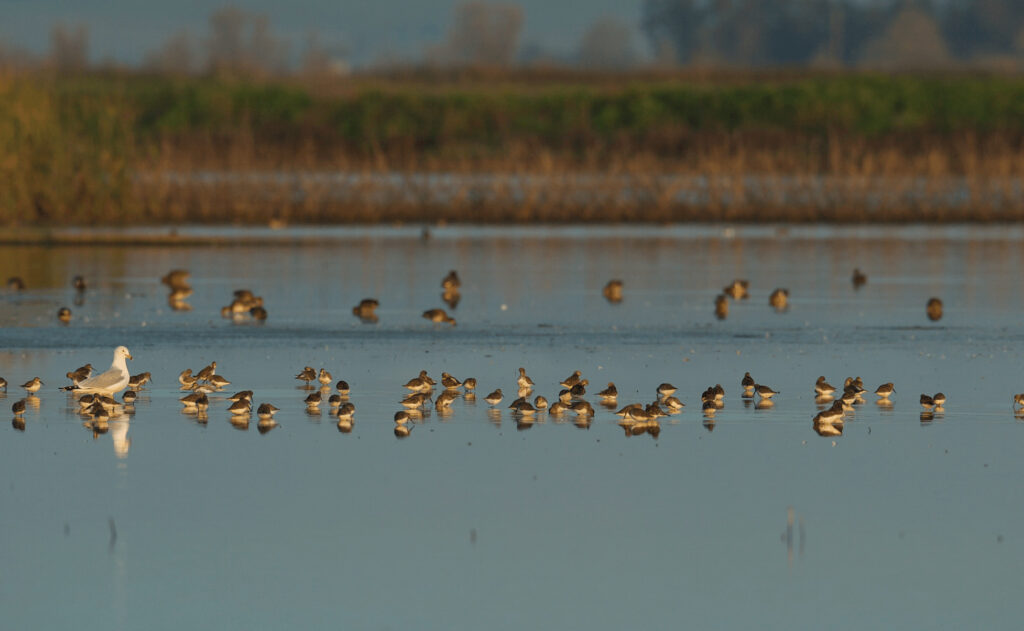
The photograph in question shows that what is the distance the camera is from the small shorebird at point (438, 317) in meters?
20.4

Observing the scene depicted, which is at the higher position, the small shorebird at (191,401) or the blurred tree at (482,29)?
the blurred tree at (482,29)

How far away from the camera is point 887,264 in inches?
1191

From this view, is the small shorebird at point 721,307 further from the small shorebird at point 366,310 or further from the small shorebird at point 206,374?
the small shorebird at point 206,374

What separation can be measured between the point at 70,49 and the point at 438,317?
62587 mm

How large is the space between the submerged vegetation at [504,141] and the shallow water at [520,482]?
15.9 meters

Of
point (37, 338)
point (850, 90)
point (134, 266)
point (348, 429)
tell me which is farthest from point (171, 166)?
point (850, 90)

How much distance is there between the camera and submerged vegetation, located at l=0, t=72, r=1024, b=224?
1500 inches

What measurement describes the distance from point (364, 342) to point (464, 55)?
132 m

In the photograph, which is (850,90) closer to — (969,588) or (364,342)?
(364,342)

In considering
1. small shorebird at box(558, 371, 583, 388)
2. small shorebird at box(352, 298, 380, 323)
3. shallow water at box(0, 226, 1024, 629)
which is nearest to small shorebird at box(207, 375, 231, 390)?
shallow water at box(0, 226, 1024, 629)

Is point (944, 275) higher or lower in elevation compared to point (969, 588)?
higher

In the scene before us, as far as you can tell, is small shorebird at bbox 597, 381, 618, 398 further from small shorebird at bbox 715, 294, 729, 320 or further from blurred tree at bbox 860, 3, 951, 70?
blurred tree at bbox 860, 3, 951, 70

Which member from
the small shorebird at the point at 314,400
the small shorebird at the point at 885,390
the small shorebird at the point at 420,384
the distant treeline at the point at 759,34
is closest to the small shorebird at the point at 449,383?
the small shorebird at the point at 420,384

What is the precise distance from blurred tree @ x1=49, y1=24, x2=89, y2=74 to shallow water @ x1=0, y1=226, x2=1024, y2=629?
178 ft
